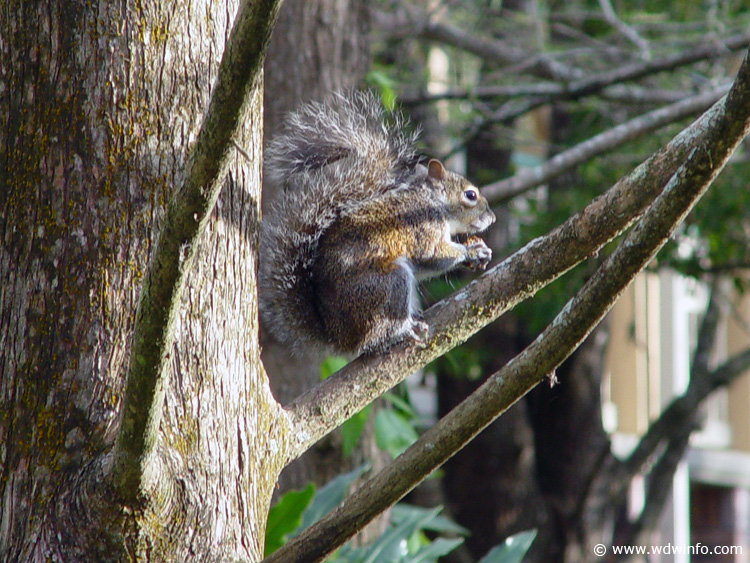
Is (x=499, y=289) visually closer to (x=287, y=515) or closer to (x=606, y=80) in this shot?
(x=287, y=515)

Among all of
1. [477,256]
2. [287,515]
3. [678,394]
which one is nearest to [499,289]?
[477,256]

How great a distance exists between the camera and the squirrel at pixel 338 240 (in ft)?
6.97

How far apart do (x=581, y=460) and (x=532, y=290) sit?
15.8ft

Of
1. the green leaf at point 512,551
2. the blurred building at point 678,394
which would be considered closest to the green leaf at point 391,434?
the green leaf at point 512,551

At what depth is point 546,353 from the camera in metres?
1.32

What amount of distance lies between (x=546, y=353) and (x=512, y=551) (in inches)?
44.6

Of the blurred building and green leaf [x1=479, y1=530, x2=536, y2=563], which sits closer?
green leaf [x1=479, y1=530, x2=536, y2=563]

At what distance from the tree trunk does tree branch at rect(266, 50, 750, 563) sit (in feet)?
0.60

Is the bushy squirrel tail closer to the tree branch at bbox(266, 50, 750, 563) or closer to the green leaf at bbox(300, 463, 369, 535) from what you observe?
the green leaf at bbox(300, 463, 369, 535)

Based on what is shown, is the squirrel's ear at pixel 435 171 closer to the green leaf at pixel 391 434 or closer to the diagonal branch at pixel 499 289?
the green leaf at pixel 391 434

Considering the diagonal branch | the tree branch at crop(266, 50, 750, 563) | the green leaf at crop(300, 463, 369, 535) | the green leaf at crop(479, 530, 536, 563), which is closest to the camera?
the tree branch at crop(266, 50, 750, 563)

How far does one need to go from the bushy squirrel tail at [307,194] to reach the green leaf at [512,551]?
75 cm

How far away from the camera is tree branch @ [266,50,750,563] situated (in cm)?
118

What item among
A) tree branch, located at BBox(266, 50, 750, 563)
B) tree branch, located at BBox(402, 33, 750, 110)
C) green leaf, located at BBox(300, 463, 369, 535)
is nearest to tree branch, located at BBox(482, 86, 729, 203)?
tree branch, located at BBox(402, 33, 750, 110)
